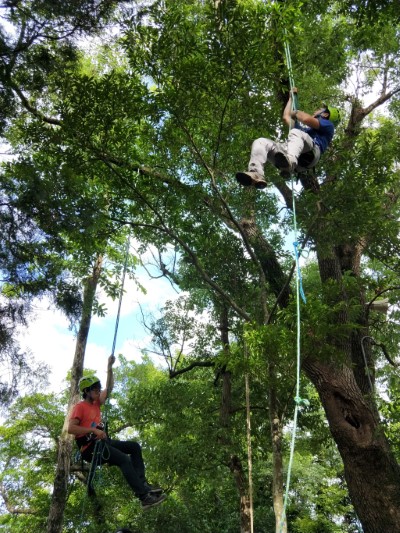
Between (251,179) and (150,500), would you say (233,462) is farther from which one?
(251,179)

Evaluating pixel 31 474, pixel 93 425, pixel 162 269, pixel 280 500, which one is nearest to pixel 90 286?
pixel 162 269

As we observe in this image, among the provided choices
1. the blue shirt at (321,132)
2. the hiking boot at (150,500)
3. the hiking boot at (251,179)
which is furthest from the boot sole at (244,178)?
the hiking boot at (150,500)

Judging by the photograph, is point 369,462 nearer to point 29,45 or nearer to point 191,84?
point 191,84

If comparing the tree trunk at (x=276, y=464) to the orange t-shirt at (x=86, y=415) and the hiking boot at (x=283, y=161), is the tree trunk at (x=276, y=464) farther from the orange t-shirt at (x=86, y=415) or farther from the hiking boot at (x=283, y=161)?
the hiking boot at (x=283, y=161)

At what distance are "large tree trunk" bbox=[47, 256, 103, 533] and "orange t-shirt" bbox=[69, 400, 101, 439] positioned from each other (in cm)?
281

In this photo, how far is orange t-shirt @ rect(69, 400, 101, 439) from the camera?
4066 millimetres

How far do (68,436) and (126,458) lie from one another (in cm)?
434

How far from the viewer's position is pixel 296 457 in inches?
455

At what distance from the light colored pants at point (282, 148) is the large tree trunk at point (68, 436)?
412cm

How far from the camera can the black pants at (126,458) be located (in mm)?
3855

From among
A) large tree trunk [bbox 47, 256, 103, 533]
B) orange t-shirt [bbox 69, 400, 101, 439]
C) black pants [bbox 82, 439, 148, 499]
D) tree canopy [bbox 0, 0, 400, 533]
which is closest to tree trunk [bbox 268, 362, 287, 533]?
tree canopy [bbox 0, 0, 400, 533]

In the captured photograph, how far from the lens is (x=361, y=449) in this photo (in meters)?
4.39

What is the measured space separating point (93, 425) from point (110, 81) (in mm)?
3250

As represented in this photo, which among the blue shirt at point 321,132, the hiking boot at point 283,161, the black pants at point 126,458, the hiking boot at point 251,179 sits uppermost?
the blue shirt at point 321,132
